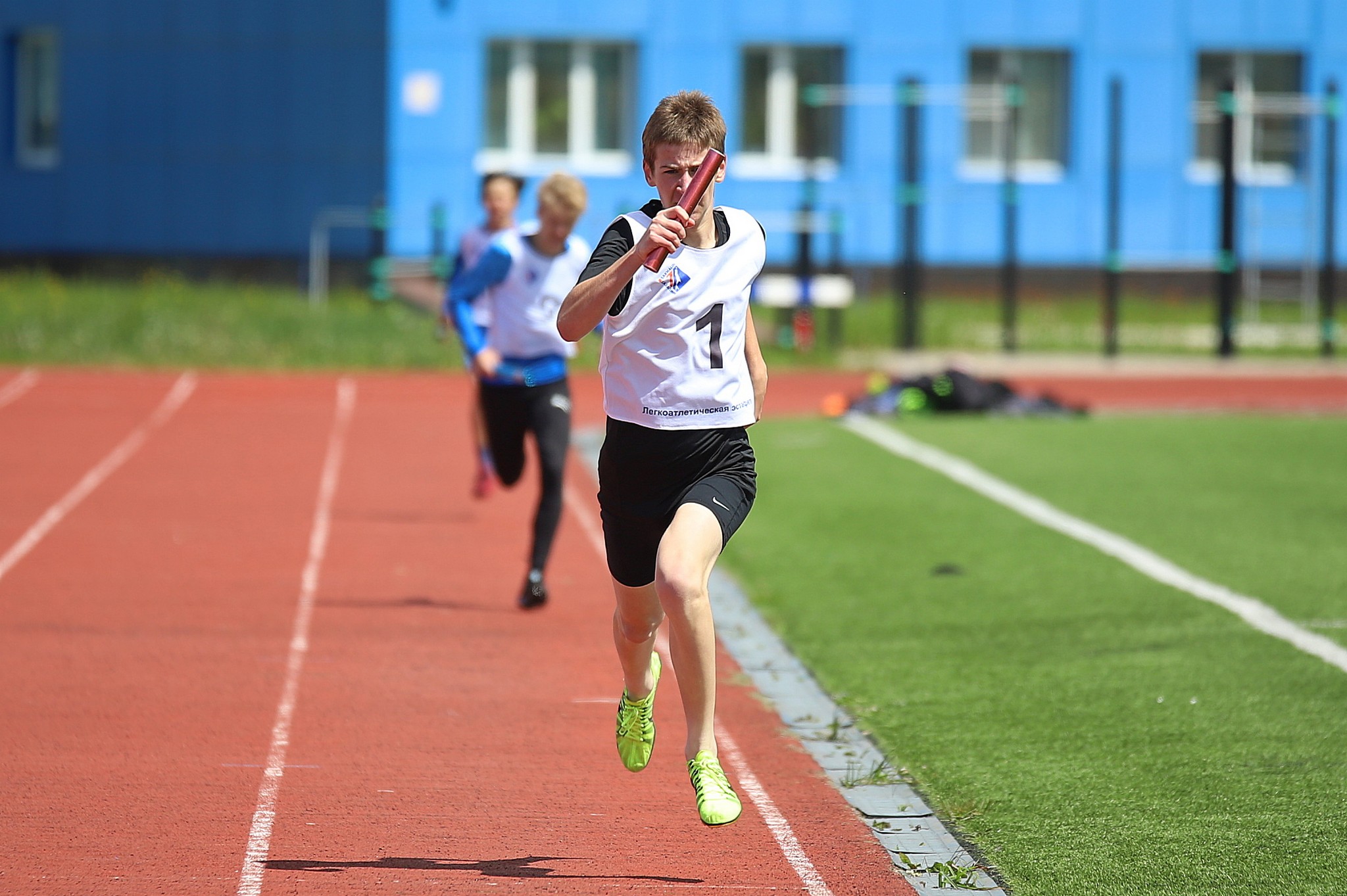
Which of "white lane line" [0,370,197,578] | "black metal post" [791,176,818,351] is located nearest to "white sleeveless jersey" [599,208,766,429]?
"white lane line" [0,370,197,578]

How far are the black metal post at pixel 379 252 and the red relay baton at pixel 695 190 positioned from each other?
21866 millimetres

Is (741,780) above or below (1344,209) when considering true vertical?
below

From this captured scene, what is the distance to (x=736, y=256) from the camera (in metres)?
4.96

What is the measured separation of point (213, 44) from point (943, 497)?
69.3ft

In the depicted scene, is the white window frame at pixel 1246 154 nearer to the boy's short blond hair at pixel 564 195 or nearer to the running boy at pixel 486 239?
the running boy at pixel 486 239

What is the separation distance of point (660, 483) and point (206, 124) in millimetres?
26522

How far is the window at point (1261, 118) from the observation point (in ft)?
101

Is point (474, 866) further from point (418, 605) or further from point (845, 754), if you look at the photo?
point (418, 605)

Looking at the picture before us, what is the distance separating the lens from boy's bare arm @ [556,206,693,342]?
4.49 metres

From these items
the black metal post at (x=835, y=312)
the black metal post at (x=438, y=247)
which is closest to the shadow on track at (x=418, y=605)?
the black metal post at (x=835, y=312)

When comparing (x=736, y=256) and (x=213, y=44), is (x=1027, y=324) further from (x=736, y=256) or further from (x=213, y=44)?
(x=736, y=256)

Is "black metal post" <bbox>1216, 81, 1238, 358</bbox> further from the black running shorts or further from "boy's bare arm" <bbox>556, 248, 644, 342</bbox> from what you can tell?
"boy's bare arm" <bbox>556, 248, 644, 342</bbox>

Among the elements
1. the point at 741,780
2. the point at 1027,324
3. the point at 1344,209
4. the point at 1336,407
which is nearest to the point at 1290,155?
the point at 1344,209

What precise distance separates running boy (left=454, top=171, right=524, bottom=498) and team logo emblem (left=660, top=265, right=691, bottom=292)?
495 centimetres
